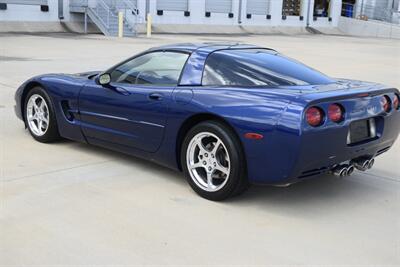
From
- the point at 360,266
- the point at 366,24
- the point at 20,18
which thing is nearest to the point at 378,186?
the point at 360,266

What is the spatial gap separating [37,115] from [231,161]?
115 inches

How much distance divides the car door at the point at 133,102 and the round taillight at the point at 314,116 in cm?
135

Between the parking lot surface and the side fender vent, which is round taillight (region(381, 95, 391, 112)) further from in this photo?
the side fender vent

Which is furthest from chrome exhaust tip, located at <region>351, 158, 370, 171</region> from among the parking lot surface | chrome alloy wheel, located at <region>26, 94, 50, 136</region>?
chrome alloy wheel, located at <region>26, 94, 50, 136</region>

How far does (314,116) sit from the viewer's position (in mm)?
4004

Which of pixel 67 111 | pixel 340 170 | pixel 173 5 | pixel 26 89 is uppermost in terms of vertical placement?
pixel 173 5

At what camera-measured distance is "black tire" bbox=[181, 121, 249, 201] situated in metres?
4.23

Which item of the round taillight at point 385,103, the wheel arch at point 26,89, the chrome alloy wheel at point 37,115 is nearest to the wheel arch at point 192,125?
the round taillight at point 385,103

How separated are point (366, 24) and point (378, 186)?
152 feet

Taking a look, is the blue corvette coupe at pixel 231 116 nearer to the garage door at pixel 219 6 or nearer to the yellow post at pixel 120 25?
the yellow post at pixel 120 25

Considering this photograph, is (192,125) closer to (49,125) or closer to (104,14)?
(49,125)

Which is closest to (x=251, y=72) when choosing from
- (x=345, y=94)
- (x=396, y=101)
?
(x=345, y=94)

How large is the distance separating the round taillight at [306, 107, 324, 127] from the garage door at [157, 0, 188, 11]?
3354 cm

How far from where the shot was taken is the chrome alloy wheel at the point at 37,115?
6.06 meters
